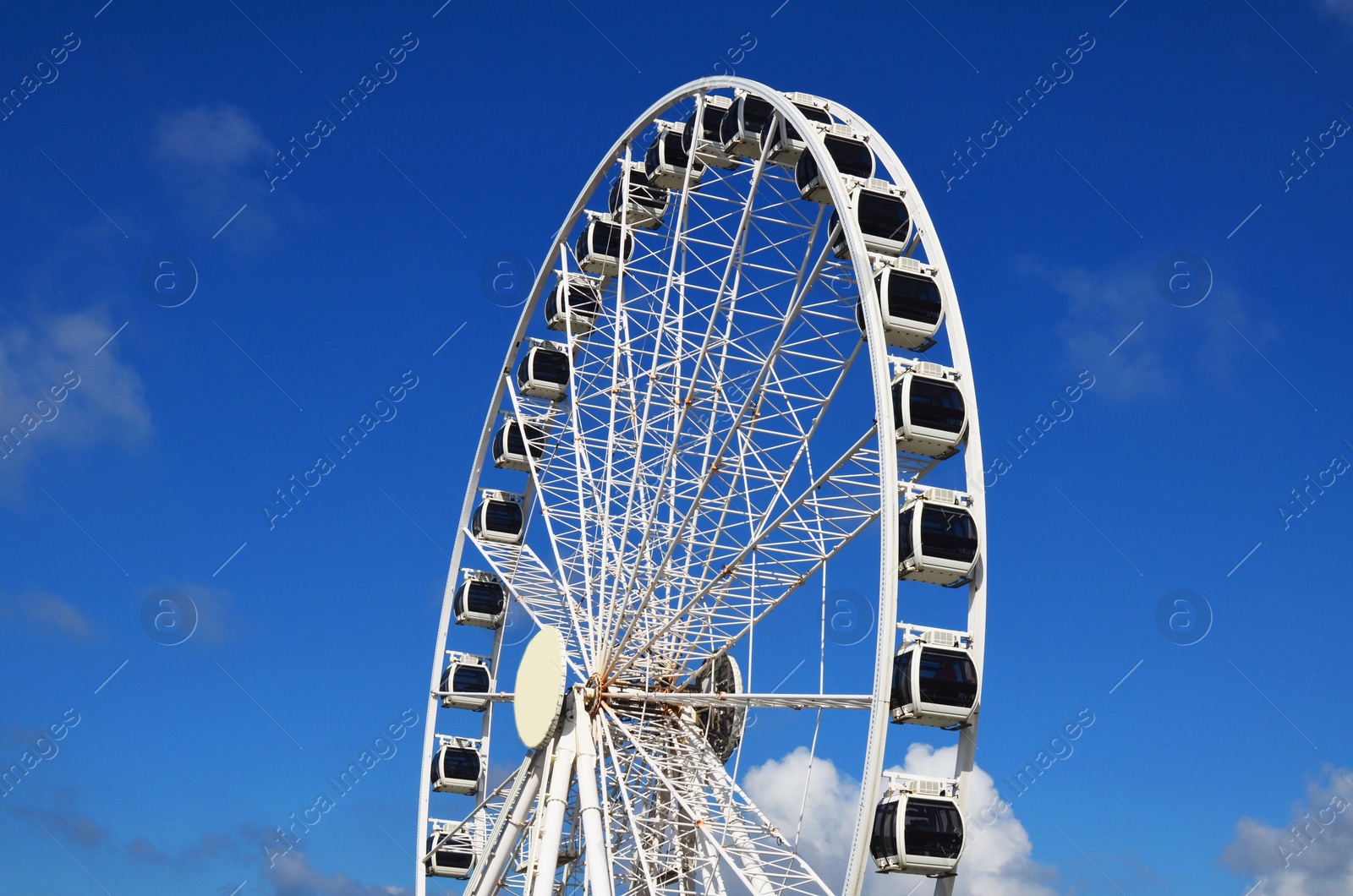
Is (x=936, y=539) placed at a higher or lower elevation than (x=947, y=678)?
higher

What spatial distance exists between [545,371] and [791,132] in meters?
10.3

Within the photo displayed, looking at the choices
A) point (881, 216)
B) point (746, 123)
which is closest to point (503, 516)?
point (746, 123)

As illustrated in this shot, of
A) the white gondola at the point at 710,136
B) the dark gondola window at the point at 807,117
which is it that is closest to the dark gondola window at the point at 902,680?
the dark gondola window at the point at 807,117

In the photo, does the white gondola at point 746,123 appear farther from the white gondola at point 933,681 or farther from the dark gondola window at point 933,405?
the white gondola at point 933,681

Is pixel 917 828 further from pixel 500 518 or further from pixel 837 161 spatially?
pixel 500 518

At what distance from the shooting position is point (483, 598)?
3431 cm

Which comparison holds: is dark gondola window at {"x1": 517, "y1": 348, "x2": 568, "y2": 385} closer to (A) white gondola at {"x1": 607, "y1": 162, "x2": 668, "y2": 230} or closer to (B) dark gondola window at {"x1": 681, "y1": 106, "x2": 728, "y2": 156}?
(A) white gondola at {"x1": 607, "y1": 162, "x2": 668, "y2": 230}

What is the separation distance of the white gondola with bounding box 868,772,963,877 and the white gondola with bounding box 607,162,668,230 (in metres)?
15.9

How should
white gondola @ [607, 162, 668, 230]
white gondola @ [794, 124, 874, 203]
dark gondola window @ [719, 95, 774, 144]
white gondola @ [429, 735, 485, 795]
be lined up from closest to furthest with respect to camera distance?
white gondola @ [794, 124, 874, 203] → dark gondola window @ [719, 95, 774, 144] → white gondola @ [607, 162, 668, 230] → white gondola @ [429, 735, 485, 795]

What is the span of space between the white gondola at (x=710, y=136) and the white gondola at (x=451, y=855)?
15.8 metres

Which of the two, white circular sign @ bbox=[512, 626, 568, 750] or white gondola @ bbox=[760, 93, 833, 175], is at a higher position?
white gondola @ bbox=[760, 93, 833, 175]

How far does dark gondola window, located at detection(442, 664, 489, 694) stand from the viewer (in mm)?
33719

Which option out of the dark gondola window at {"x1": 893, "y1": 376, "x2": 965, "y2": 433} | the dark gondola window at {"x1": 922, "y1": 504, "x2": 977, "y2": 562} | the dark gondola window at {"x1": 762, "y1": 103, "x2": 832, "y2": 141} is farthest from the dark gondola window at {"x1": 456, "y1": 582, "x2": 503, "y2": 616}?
the dark gondola window at {"x1": 922, "y1": 504, "x2": 977, "y2": 562}

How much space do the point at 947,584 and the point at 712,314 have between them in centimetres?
657
